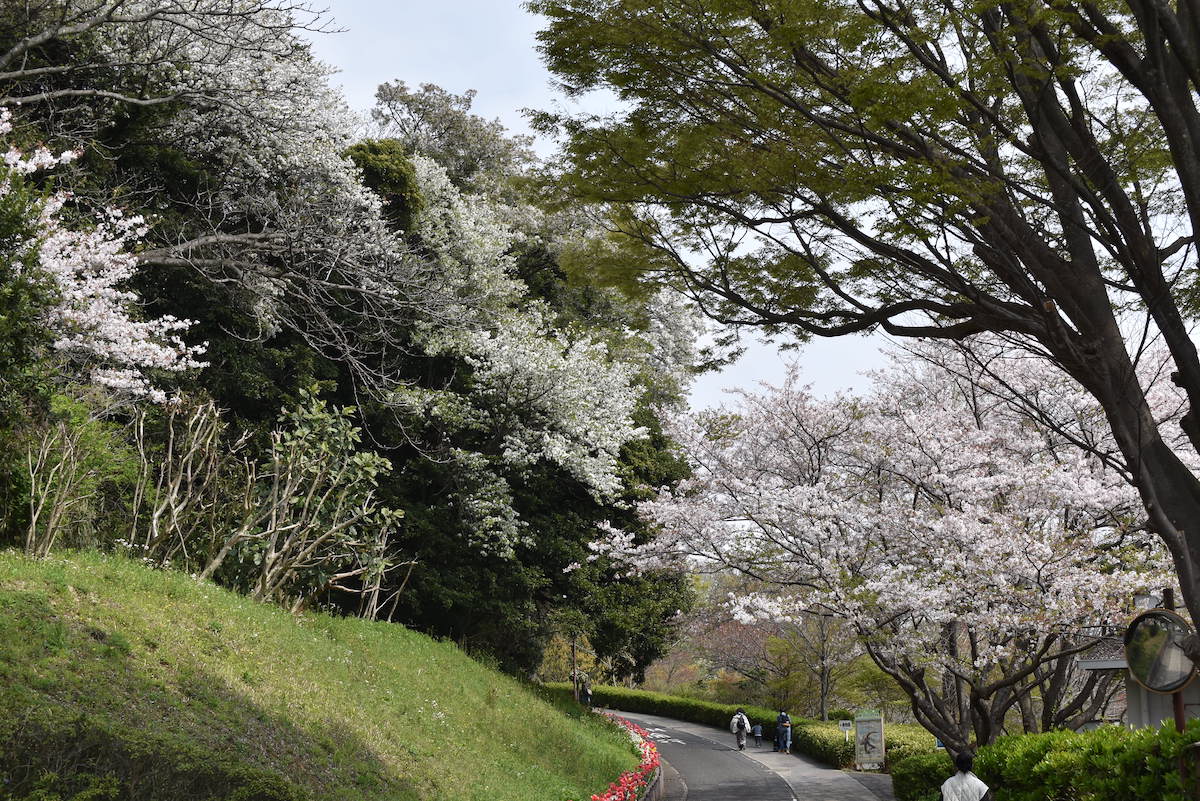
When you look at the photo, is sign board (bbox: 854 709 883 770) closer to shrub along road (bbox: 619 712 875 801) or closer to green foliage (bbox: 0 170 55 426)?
shrub along road (bbox: 619 712 875 801)

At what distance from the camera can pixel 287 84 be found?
17375 millimetres

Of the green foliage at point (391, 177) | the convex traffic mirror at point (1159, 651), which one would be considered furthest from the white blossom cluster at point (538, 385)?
the convex traffic mirror at point (1159, 651)

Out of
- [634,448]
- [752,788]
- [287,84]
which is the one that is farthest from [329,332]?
[752,788]

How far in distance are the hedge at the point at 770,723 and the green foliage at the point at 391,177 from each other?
1191 centimetres

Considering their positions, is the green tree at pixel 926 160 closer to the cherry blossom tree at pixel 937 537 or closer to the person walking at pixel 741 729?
the cherry blossom tree at pixel 937 537

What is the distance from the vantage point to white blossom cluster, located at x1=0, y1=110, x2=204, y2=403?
462 inches

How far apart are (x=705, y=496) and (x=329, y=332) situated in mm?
8642

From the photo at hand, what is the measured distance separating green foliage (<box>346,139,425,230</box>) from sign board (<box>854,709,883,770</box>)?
16683 mm

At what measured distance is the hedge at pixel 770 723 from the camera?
24.5m

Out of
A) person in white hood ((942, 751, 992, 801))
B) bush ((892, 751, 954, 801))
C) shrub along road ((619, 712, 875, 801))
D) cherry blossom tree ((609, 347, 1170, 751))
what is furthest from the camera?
shrub along road ((619, 712, 875, 801))

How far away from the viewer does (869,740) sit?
23359 millimetres

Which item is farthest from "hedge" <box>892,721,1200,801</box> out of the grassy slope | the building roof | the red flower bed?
the grassy slope

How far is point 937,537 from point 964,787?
16.3ft

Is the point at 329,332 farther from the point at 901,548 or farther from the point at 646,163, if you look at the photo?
the point at 646,163
